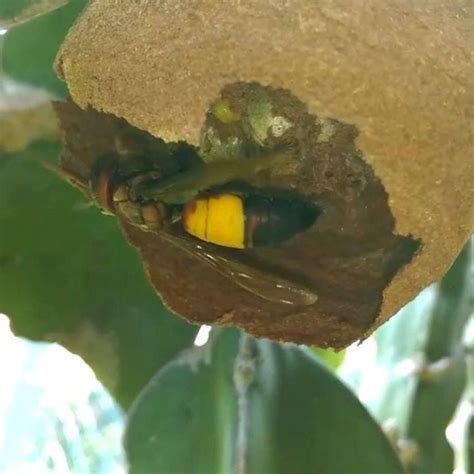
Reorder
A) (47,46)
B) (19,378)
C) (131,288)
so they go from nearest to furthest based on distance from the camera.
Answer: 1. (47,46)
2. (131,288)
3. (19,378)

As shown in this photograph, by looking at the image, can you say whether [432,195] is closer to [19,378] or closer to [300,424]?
[300,424]

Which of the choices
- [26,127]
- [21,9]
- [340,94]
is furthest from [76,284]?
[340,94]

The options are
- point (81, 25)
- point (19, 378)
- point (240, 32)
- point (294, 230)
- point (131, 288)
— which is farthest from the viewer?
point (19, 378)

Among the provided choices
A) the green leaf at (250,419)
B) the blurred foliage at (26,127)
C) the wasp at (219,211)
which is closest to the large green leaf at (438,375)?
the green leaf at (250,419)

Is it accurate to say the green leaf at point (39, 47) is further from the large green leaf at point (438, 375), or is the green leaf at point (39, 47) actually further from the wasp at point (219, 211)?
the large green leaf at point (438, 375)

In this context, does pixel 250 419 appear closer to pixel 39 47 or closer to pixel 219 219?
pixel 219 219

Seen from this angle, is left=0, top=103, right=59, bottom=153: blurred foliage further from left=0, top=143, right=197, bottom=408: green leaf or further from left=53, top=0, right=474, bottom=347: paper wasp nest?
left=53, top=0, right=474, bottom=347: paper wasp nest

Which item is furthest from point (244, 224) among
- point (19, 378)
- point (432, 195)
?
point (19, 378)
